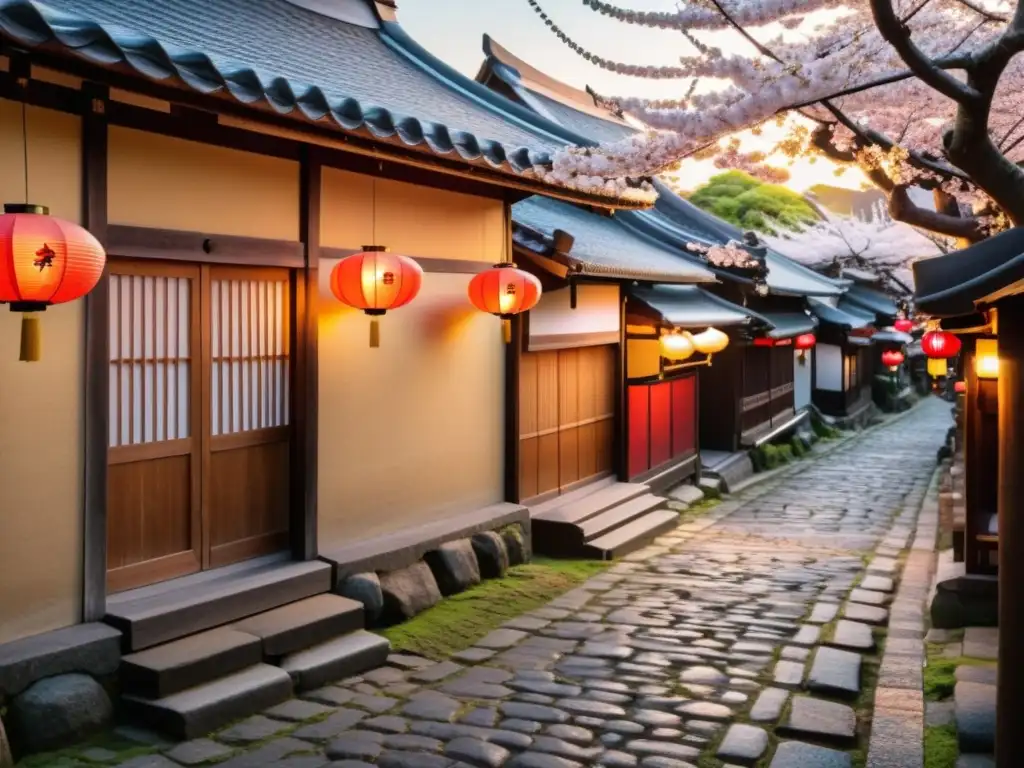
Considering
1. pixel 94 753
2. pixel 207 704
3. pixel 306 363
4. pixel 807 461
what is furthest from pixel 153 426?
pixel 807 461

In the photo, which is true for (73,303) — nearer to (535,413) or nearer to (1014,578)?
(1014,578)

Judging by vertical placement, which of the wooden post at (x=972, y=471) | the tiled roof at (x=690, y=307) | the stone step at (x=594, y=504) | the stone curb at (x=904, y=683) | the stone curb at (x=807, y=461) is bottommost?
the stone curb at (x=904, y=683)

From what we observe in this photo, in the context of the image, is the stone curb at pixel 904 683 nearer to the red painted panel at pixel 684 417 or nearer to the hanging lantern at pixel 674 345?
the hanging lantern at pixel 674 345

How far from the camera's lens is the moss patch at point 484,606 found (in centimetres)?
959

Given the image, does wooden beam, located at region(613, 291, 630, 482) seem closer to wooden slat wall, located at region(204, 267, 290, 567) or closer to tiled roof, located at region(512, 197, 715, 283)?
tiled roof, located at region(512, 197, 715, 283)

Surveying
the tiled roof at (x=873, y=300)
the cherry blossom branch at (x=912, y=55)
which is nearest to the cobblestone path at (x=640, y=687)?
the cherry blossom branch at (x=912, y=55)

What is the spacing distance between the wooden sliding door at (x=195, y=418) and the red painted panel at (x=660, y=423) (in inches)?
399

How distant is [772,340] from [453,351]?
51.4ft

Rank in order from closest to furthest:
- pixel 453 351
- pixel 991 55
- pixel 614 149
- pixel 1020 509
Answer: pixel 1020 509 < pixel 991 55 < pixel 614 149 < pixel 453 351

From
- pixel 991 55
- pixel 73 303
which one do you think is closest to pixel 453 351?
pixel 73 303

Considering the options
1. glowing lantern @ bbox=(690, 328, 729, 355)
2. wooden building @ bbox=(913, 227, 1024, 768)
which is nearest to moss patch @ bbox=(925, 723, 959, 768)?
wooden building @ bbox=(913, 227, 1024, 768)

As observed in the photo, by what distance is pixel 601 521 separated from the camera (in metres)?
14.5

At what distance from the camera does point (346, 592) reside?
9602 millimetres

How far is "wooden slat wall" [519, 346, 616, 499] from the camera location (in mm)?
14070
